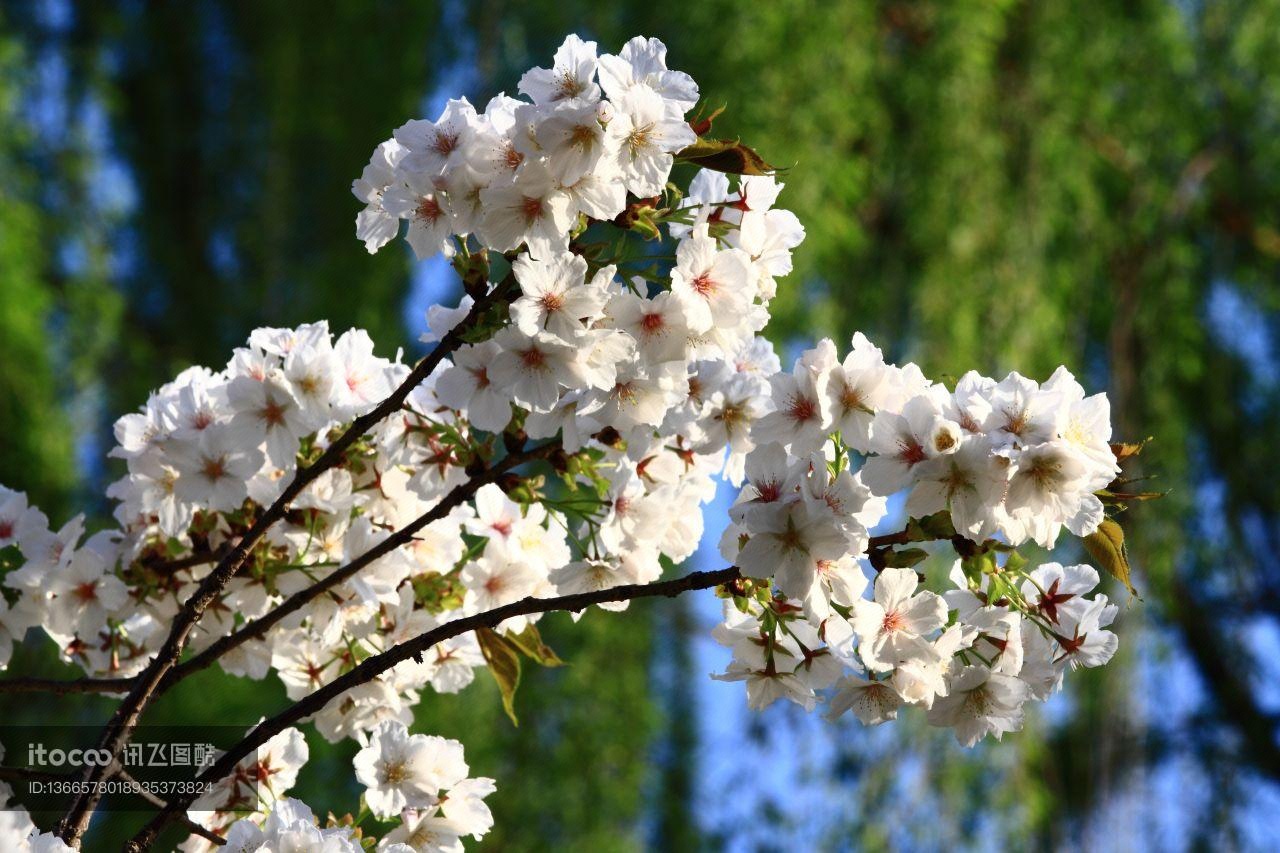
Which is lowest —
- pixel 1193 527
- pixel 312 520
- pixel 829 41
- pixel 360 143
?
pixel 312 520

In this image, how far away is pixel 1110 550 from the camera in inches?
27.3

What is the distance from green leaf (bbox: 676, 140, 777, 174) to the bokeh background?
1.94 meters

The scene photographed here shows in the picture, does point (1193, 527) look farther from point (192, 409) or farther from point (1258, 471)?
point (192, 409)

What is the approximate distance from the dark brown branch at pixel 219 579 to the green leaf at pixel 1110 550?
1.05 feet

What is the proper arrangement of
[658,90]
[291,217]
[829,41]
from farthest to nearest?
[291,217]
[829,41]
[658,90]

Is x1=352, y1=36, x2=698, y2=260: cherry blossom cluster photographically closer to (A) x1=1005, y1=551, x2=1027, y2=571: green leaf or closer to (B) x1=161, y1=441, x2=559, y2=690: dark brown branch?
(B) x1=161, y1=441, x2=559, y2=690: dark brown branch

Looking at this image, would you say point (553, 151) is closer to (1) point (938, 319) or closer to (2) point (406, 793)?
(2) point (406, 793)

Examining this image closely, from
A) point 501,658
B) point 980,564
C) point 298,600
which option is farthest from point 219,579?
point 980,564

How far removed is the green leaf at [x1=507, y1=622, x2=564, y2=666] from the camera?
34.4 inches

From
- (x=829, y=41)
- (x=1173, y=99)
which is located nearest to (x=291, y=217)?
(x=829, y=41)

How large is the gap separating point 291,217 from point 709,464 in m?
3.71

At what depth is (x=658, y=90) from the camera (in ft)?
2.39

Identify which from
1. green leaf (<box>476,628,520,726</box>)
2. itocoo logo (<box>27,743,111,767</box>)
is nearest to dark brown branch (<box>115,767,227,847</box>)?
itocoo logo (<box>27,743,111,767</box>)

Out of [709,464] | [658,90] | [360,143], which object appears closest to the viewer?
[658,90]
